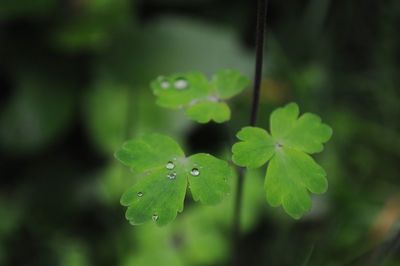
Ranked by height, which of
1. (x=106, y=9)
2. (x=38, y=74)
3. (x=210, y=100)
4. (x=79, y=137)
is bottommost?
(x=79, y=137)

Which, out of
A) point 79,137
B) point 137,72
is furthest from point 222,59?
point 79,137

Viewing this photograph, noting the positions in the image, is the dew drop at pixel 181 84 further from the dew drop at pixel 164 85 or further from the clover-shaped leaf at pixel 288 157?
the clover-shaped leaf at pixel 288 157

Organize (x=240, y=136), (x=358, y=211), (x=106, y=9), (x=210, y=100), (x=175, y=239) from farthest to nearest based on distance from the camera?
1. (x=106, y=9)
2. (x=358, y=211)
3. (x=175, y=239)
4. (x=210, y=100)
5. (x=240, y=136)

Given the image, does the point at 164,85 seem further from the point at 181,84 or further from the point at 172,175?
the point at 172,175

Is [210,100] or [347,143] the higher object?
[210,100]

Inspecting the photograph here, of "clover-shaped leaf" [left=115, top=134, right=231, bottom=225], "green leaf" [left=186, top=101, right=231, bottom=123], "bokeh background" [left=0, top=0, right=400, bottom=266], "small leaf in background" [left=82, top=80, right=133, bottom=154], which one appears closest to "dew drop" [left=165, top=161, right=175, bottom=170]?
"clover-shaped leaf" [left=115, top=134, right=231, bottom=225]

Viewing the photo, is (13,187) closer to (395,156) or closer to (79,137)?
(79,137)

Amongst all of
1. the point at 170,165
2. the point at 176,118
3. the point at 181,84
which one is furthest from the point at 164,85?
the point at 176,118
